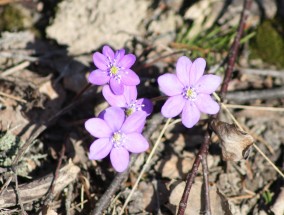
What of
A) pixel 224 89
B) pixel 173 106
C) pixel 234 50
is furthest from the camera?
pixel 234 50

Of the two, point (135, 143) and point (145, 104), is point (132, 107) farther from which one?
point (135, 143)

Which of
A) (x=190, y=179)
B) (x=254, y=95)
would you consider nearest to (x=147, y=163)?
(x=190, y=179)

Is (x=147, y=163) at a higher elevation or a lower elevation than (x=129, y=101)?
lower

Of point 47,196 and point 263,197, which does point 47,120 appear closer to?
point 47,196

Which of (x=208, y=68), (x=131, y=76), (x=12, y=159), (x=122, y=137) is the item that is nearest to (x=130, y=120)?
(x=122, y=137)

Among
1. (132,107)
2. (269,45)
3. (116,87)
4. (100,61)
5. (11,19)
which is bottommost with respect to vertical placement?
(132,107)
